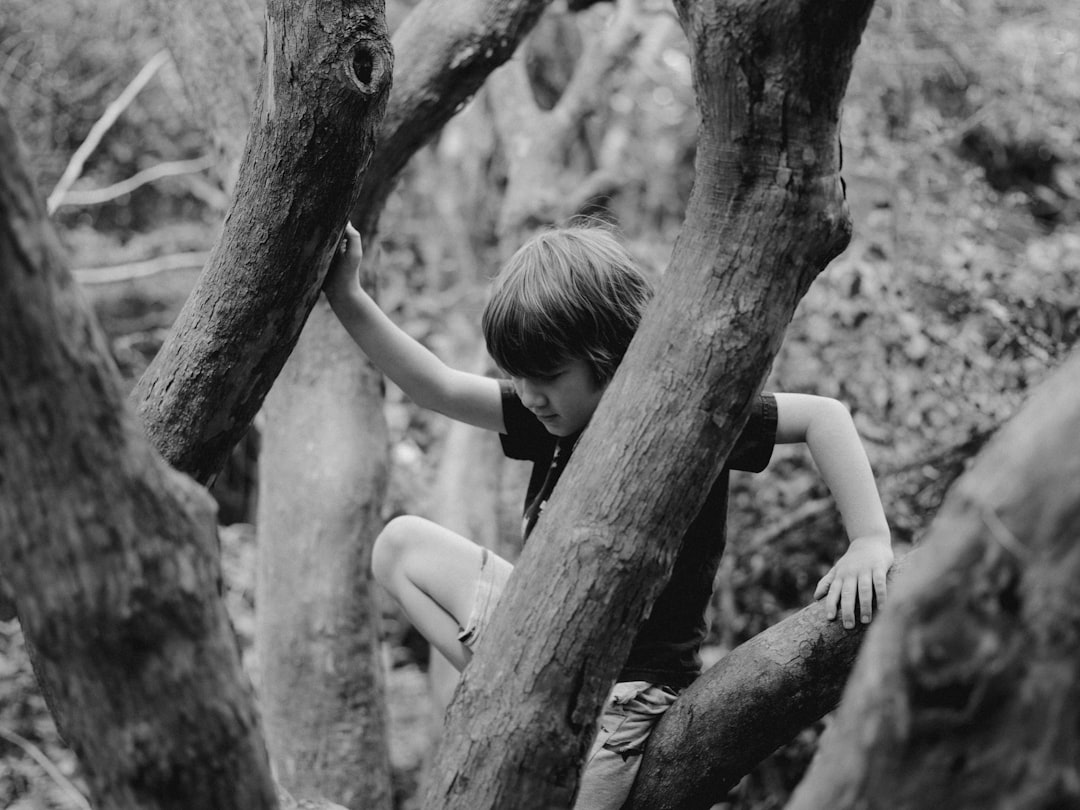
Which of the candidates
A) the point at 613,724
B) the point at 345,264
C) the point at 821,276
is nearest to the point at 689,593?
the point at 613,724

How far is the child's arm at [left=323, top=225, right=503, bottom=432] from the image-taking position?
5.74 feet

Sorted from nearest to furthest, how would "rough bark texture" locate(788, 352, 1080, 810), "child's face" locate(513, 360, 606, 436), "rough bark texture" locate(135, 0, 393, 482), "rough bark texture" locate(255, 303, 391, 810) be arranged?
"rough bark texture" locate(788, 352, 1080, 810)
"rough bark texture" locate(135, 0, 393, 482)
"child's face" locate(513, 360, 606, 436)
"rough bark texture" locate(255, 303, 391, 810)

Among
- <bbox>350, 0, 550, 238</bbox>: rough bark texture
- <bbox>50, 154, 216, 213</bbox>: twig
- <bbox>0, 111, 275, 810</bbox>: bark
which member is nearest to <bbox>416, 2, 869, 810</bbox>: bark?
<bbox>0, 111, 275, 810</bbox>: bark

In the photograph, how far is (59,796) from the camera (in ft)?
12.6

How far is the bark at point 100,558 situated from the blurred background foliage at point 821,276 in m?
0.15

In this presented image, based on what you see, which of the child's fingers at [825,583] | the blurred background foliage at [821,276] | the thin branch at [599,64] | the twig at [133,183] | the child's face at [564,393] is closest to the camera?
the child's fingers at [825,583]

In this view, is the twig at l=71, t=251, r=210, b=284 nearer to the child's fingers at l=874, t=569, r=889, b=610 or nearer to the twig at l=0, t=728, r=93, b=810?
the twig at l=0, t=728, r=93, b=810

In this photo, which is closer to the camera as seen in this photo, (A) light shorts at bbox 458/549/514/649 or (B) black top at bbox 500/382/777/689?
(B) black top at bbox 500/382/777/689

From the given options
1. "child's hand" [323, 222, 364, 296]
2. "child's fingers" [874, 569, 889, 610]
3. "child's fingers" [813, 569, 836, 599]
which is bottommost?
"child's fingers" [813, 569, 836, 599]

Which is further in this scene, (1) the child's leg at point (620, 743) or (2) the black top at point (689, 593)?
(2) the black top at point (689, 593)

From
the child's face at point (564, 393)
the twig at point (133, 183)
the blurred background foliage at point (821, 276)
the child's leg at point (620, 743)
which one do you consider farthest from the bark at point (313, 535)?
the twig at point (133, 183)

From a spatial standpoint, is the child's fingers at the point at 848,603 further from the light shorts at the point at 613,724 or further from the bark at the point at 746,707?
the light shorts at the point at 613,724

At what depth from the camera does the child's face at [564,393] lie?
174cm

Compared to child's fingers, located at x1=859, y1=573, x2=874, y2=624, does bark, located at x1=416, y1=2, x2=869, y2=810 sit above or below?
above
